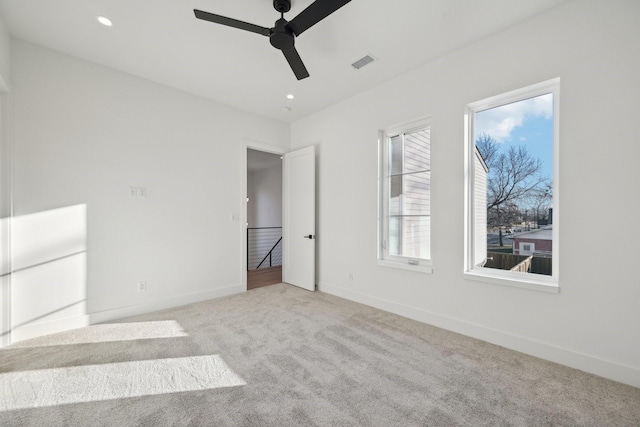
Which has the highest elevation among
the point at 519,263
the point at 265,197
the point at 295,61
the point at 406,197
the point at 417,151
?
the point at 295,61

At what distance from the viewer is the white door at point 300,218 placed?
4406 mm

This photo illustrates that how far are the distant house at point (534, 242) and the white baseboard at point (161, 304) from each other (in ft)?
12.4

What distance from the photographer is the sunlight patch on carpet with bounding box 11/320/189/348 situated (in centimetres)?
259

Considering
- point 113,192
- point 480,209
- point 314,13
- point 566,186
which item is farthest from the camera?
point 113,192

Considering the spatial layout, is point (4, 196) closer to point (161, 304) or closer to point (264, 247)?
point (161, 304)

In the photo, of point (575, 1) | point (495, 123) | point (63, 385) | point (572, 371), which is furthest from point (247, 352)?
point (575, 1)

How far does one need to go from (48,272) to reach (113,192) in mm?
1037

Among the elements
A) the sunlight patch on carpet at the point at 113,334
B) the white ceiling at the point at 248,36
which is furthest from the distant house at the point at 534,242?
the sunlight patch on carpet at the point at 113,334

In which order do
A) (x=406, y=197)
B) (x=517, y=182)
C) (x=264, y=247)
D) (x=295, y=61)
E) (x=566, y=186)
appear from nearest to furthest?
(x=566, y=186)
(x=295, y=61)
(x=517, y=182)
(x=406, y=197)
(x=264, y=247)

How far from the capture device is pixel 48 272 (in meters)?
2.77

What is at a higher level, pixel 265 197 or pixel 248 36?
pixel 248 36

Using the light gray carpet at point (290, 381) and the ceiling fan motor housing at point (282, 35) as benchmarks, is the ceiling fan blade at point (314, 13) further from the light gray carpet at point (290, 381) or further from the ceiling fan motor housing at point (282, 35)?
the light gray carpet at point (290, 381)

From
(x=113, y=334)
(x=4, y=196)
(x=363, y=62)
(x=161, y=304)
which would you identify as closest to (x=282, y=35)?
(x=363, y=62)

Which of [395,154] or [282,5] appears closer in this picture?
[282,5]
